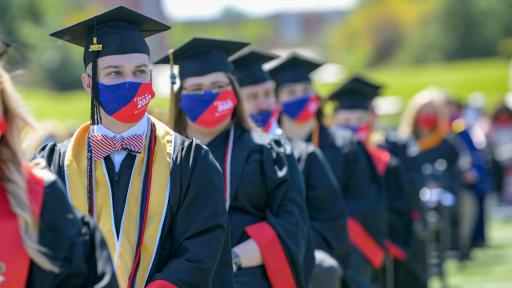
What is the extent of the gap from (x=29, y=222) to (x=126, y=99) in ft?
5.44

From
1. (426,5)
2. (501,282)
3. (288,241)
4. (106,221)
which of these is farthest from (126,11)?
(426,5)

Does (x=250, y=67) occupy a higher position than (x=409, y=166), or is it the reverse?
(x=250, y=67)

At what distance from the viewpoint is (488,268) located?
619 inches

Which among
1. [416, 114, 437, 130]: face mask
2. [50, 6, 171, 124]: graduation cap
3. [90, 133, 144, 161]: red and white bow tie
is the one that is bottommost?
[416, 114, 437, 130]: face mask

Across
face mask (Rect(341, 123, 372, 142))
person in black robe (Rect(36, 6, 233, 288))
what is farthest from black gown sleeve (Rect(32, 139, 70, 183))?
face mask (Rect(341, 123, 372, 142))

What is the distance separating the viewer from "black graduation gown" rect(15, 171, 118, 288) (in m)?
4.00

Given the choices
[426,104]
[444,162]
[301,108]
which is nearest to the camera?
[301,108]

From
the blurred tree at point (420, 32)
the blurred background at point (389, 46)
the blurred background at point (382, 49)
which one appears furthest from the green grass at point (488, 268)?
the blurred tree at point (420, 32)

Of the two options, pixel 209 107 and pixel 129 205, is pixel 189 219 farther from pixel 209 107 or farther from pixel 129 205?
pixel 209 107

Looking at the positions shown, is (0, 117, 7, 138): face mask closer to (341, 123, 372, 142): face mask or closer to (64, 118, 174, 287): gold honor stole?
(64, 118, 174, 287): gold honor stole

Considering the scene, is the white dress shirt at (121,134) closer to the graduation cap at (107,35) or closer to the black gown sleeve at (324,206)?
the graduation cap at (107,35)

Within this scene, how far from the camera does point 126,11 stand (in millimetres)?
5742

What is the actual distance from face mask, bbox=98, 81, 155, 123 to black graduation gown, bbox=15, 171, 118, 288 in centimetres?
142

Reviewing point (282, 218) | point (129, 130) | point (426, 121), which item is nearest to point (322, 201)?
point (282, 218)
